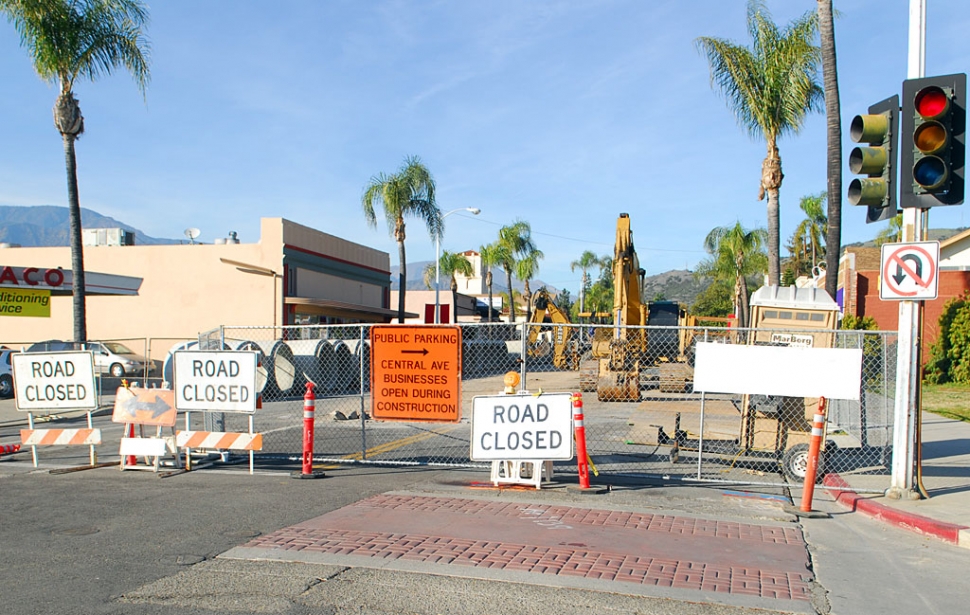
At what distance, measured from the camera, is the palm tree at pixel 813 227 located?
163ft

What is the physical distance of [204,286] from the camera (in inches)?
1348

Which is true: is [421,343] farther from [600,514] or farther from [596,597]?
[596,597]

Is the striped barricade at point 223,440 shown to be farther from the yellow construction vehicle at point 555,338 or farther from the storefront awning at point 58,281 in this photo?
the yellow construction vehicle at point 555,338

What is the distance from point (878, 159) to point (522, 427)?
17.0ft

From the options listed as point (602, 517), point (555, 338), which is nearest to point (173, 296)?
point (555, 338)

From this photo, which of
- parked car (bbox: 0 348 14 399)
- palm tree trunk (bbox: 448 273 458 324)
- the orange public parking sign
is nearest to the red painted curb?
the orange public parking sign

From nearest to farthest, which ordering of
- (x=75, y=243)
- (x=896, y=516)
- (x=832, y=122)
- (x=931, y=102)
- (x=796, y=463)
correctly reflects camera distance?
1. (x=896, y=516)
2. (x=931, y=102)
3. (x=796, y=463)
4. (x=832, y=122)
5. (x=75, y=243)

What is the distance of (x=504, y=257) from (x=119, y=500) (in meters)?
50.4

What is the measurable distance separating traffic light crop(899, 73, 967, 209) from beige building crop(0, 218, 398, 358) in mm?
26607

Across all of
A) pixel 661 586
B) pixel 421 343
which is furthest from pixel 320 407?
pixel 661 586

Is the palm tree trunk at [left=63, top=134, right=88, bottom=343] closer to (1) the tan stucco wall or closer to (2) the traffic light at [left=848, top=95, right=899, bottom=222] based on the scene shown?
(1) the tan stucco wall

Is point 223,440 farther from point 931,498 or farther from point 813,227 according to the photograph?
point 813,227

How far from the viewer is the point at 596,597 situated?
18.8 feet

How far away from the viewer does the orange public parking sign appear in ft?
36.2
